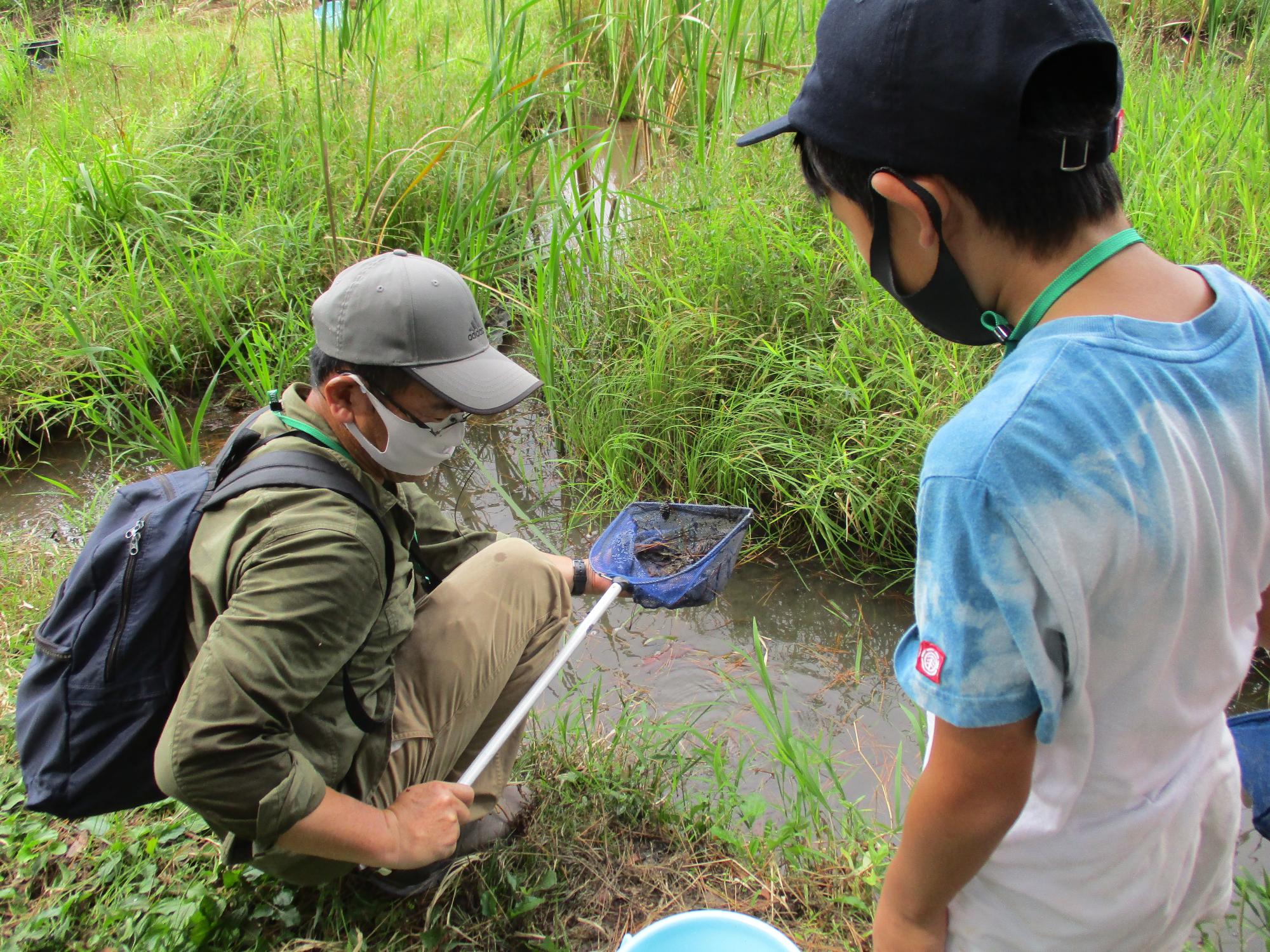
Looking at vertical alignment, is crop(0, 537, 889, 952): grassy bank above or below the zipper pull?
below

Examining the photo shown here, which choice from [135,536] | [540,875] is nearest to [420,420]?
[135,536]

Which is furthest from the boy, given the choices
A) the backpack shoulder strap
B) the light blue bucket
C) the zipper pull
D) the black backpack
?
the zipper pull

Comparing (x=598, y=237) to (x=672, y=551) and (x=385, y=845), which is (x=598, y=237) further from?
(x=385, y=845)

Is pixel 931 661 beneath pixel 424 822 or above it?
above

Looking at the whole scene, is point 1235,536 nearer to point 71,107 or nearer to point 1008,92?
point 1008,92

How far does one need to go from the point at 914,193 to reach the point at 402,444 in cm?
125

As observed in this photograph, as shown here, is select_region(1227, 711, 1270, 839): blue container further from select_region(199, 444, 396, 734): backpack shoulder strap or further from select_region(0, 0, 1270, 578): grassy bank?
select_region(199, 444, 396, 734): backpack shoulder strap

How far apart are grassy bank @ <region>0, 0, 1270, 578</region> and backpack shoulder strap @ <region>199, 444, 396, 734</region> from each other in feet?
5.63

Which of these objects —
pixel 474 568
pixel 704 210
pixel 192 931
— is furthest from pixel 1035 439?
pixel 704 210

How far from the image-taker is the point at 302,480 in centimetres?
167

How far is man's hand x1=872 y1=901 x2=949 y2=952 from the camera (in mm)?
1116

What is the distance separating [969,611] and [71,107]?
654 cm

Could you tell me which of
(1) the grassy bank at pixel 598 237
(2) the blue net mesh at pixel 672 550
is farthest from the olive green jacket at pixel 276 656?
(1) the grassy bank at pixel 598 237

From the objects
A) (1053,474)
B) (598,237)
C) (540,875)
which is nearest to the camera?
(1053,474)
